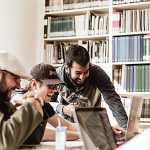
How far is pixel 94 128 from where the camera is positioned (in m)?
1.47

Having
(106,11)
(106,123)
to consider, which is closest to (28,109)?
(106,123)

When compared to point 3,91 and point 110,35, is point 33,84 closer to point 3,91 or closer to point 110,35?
point 3,91

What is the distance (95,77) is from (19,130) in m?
1.61

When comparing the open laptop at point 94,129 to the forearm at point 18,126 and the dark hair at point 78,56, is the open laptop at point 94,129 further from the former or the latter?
the dark hair at point 78,56

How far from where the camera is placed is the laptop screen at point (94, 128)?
133 cm

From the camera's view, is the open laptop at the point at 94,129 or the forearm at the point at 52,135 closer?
the open laptop at the point at 94,129

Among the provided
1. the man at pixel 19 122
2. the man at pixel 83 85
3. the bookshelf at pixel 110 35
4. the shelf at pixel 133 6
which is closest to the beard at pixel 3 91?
the man at pixel 19 122

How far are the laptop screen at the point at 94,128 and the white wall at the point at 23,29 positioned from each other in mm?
2339

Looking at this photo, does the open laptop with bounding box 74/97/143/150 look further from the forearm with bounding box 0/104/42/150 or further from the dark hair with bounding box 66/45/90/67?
the dark hair with bounding box 66/45/90/67

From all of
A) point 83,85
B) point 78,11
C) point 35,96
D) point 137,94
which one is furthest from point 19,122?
point 78,11

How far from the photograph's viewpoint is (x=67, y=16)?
430 cm

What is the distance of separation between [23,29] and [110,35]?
1085 mm

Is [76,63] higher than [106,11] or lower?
lower

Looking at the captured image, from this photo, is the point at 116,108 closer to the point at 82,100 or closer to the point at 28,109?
the point at 82,100
